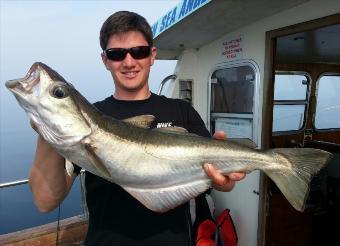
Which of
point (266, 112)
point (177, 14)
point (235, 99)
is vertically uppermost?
point (177, 14)

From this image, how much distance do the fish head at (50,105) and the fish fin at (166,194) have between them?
0.60 m

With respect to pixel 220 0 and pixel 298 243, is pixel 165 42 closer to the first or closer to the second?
pixel 220 0

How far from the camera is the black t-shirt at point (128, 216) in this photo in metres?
2.66

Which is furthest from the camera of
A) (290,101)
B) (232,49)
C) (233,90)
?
(290,101)

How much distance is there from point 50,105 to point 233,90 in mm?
4299

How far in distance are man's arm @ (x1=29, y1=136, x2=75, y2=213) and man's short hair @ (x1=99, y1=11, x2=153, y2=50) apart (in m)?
1.02

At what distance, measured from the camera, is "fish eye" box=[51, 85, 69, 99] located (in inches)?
80.5

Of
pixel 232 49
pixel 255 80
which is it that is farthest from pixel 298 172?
pixel 232 49

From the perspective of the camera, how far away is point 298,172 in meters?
2.58

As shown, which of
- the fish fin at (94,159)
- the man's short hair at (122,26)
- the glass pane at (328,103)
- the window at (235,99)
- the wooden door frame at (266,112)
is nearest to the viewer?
the fish fin at (94,159)

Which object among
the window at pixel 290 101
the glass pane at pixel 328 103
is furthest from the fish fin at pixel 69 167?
the glass pane at pixel 328 103

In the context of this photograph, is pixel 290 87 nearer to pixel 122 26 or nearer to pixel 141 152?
pixel 122 26

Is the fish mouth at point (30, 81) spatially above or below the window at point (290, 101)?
above

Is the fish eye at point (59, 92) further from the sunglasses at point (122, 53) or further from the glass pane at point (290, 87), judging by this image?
the glass pane at point (290, 87)
